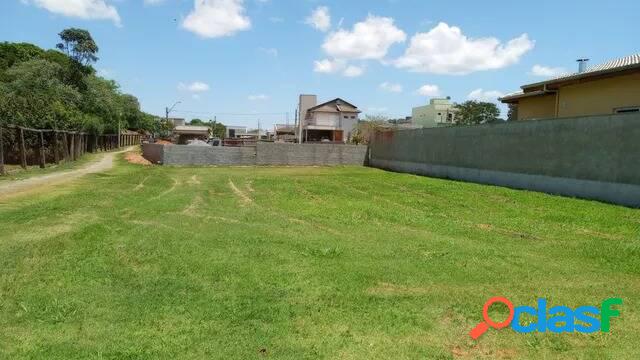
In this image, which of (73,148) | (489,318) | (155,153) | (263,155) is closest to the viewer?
(489,318)

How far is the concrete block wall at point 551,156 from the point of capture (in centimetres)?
1338

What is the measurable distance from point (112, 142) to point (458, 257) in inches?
2283

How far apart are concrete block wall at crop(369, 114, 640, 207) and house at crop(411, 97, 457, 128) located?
5884 centimetres

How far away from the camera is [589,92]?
18094mm

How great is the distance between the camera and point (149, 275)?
5.85 meters

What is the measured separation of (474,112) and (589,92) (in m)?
64.8

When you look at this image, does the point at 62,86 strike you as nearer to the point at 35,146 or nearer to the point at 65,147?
the point at 65,147

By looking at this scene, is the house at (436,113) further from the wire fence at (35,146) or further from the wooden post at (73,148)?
the wire fence at (35,146)

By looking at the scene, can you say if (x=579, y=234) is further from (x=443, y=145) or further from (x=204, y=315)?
(x=443, y=145)

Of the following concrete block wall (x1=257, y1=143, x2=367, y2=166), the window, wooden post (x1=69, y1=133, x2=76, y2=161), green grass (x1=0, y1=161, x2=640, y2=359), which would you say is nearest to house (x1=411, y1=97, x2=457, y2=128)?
concrete block wall (x1=257, y1=143, x2=367, y2=166)

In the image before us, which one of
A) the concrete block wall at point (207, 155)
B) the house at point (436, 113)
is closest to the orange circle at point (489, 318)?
the concrete block wall at point (207, 155)

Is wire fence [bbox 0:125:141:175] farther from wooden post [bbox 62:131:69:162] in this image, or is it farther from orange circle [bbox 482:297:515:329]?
orange circle [bbox 482:297:515:329]

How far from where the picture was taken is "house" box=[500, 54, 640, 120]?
16.3m

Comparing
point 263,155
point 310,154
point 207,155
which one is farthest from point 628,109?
point 207,155
